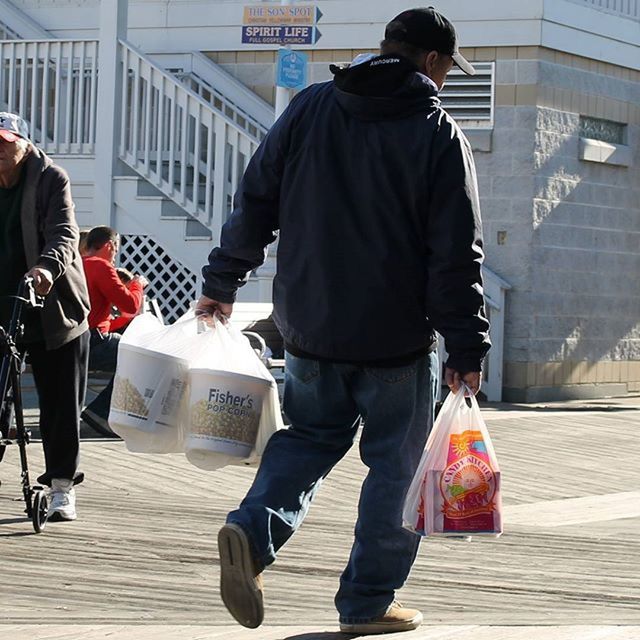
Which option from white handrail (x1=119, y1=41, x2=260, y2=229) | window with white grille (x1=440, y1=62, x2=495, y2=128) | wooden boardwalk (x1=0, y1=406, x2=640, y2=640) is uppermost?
window with white grille (x1=440, y1=62, x2=495, y2=128)

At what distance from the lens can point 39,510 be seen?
723cm

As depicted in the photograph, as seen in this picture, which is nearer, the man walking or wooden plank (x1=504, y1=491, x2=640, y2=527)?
the man walking

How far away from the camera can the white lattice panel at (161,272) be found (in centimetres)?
1667

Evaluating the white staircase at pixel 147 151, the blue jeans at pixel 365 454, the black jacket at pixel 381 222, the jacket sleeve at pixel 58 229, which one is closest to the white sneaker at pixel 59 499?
the jacket sleeve at pixel 58 229

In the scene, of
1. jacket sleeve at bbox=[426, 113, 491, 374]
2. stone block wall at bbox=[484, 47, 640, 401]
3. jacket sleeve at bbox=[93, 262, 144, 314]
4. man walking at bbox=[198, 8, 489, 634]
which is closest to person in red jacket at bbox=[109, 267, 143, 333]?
jacket sleeve at bbox=[93, 262, 144, 314]

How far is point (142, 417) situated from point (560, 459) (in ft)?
19.7

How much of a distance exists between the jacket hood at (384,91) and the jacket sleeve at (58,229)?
2483 millimetres

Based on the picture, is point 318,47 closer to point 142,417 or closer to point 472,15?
point 472,15

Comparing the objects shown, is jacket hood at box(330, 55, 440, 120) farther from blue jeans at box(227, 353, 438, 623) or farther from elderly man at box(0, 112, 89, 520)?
elderly man at box(0, 112, 89, 520)

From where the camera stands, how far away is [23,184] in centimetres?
744

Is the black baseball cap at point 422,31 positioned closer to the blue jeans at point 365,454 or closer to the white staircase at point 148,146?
the blue jeans at point 365,454

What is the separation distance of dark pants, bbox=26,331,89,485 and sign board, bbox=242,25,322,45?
7.12 metres

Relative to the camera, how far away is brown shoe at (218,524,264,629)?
191 inches

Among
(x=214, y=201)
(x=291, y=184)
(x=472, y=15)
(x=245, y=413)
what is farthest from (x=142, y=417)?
(x=472, y=15)
